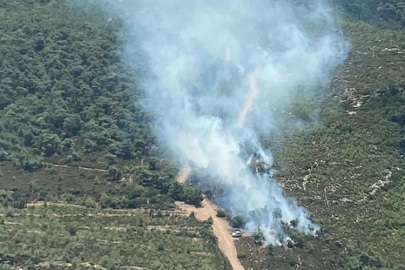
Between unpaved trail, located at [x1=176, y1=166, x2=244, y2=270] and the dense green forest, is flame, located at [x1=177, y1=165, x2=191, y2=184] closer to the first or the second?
unpaved trail, located at [x1=176, y1=166, x2=244, y2=270]

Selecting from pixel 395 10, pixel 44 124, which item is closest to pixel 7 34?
pixel 44 124

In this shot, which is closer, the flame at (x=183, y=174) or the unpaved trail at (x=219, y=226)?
the unpaved trail at (x=219, y=226)

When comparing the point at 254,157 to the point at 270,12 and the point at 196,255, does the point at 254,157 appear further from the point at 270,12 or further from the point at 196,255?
the point at 270,12

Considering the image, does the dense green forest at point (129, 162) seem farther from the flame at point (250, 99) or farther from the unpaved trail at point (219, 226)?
the flame at point (250, 99)

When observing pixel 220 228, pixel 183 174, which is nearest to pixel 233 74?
pixel 183 174

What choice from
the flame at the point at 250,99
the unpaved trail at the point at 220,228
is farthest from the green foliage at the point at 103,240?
the flame at the point at 250,99
